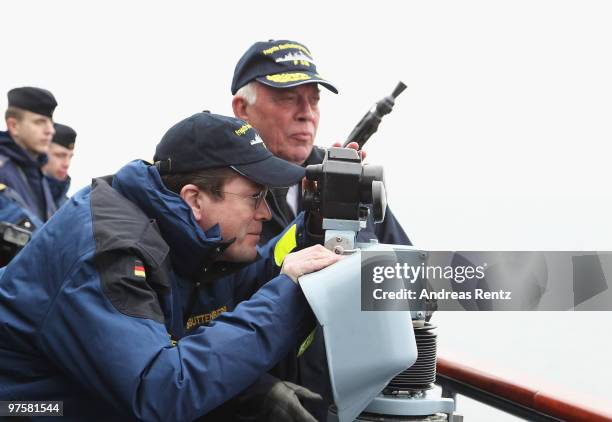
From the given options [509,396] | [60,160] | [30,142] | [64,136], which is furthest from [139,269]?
[64,136]

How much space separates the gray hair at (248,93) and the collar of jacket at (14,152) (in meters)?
2.31

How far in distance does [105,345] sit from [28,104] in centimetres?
365

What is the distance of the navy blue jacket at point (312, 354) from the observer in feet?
5.64

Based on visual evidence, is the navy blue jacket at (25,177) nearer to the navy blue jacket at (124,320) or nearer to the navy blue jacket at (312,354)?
the navy blue jacket at (312,354)

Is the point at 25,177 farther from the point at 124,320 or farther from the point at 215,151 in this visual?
the point at 124,320

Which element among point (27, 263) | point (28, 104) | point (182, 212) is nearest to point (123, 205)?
point (182, 212)

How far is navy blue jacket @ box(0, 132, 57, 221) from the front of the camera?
420cm

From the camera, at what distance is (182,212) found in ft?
5.08

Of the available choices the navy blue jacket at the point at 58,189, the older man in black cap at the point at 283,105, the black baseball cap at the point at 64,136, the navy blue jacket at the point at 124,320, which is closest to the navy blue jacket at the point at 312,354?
the older man in black cap at the point at 283,105

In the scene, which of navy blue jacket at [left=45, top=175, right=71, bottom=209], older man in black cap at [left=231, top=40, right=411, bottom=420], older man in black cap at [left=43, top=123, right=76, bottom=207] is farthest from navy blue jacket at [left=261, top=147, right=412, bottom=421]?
older man in black cap at [left=43, top=123, right=76, bottom=207]

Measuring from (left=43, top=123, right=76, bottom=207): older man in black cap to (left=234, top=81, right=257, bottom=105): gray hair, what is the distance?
2843mm

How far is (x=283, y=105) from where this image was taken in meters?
2.50

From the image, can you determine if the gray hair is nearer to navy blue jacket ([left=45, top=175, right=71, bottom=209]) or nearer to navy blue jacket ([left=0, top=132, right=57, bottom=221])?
navy blue jacket ([left=0, top=132, right=57, bottom=221])

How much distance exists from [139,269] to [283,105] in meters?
1.25
